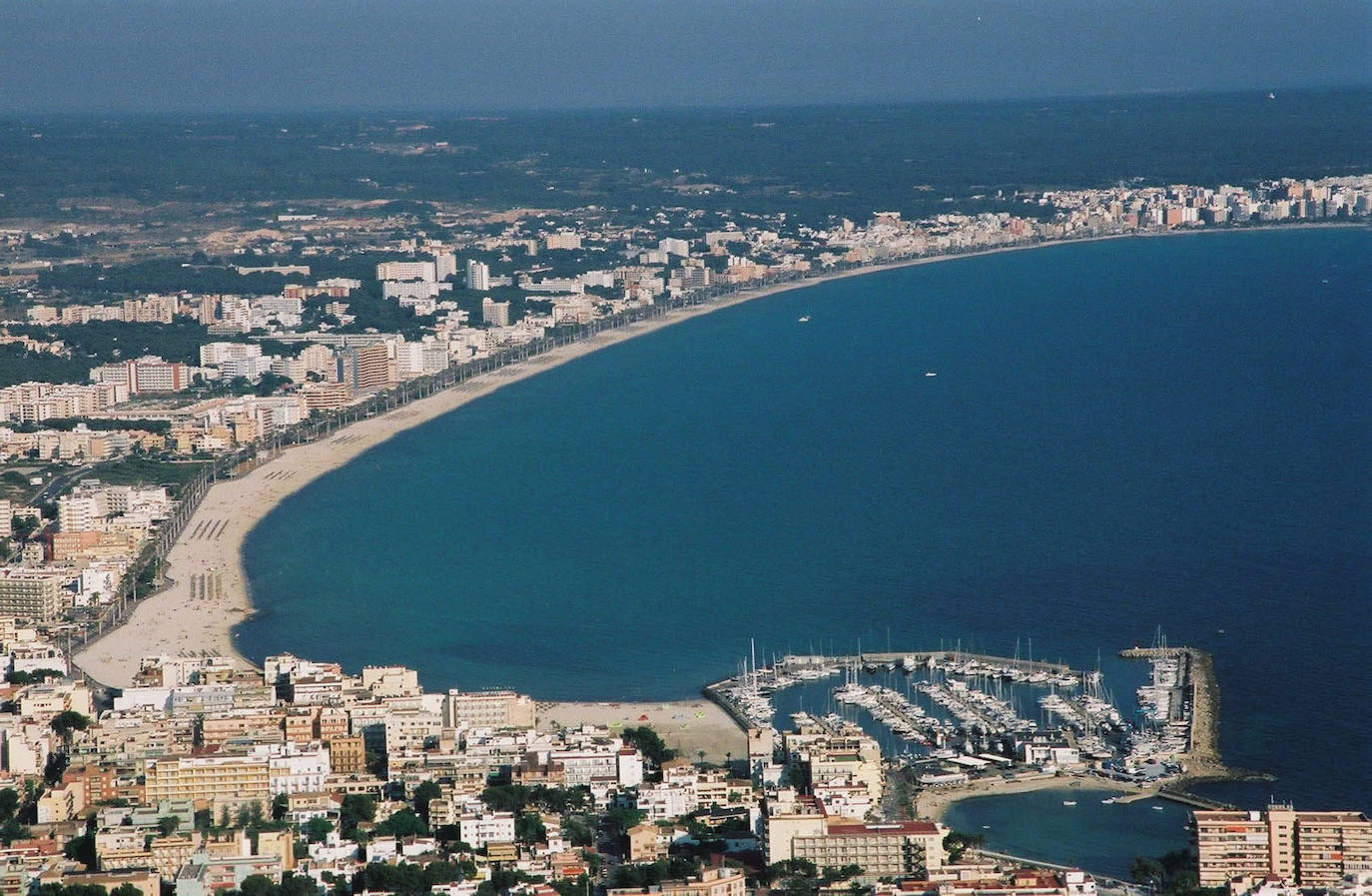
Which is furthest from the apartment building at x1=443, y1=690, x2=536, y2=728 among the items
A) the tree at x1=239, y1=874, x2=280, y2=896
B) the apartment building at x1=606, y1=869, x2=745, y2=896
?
the apartment building at x1=606, y1=869, x2=745, y2=896

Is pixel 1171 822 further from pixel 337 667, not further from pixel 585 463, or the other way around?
pixel 585 463

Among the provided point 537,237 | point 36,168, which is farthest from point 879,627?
point 36,168

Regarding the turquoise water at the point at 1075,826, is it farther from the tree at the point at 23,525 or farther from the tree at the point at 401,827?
the tree at the point at 23,525

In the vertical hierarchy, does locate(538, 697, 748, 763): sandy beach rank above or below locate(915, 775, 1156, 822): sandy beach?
above

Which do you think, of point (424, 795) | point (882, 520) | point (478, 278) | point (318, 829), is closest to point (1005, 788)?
point (424, 795)

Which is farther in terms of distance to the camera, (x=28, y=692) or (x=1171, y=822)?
(x=28, y=692)

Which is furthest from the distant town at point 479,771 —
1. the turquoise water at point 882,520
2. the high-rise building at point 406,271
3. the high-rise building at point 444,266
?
the high-rise building at point 444,266

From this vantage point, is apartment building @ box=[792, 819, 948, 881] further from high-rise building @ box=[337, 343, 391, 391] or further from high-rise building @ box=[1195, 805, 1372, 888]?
high-rise building @ box=[337, 343, 391, 391]
